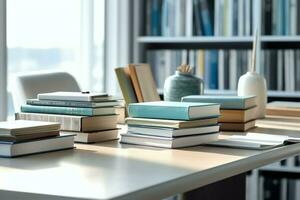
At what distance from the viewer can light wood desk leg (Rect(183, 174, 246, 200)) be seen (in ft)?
7.75

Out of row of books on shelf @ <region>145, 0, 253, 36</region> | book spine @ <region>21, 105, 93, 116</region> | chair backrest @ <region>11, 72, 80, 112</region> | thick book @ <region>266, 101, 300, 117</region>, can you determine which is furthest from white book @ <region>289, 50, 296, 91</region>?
book spine @ <region>21, 105, 93, 116</region>

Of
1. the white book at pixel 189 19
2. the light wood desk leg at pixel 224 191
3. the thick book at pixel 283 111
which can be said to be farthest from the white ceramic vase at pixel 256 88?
the white book at pixel 189 19

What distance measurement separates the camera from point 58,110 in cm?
180

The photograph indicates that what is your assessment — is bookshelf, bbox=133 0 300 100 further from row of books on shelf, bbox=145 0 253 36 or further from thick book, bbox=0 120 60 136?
thick book, bbox=0 120 60 136

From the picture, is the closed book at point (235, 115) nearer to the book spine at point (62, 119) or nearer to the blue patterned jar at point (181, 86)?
the blue patterned jar at point (181, 86)

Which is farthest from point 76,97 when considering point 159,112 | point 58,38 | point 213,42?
point 213,42

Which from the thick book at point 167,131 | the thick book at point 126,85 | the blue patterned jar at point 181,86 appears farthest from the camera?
the blue patterned jar at point 181,86

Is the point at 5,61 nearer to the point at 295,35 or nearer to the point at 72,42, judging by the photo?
the point at 72,42

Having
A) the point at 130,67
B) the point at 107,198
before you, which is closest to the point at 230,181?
the point at 130,67

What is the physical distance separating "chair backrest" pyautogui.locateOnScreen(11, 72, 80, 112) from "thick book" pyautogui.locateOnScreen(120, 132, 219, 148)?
2.26 ft

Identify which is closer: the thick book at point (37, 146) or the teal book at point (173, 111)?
the thick book at point (37, 146)

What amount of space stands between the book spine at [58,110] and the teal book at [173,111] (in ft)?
0.41

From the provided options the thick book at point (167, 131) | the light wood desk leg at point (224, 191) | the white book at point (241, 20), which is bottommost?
the light wood desk leg at point (224, 191)

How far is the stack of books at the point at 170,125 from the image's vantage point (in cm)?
167
